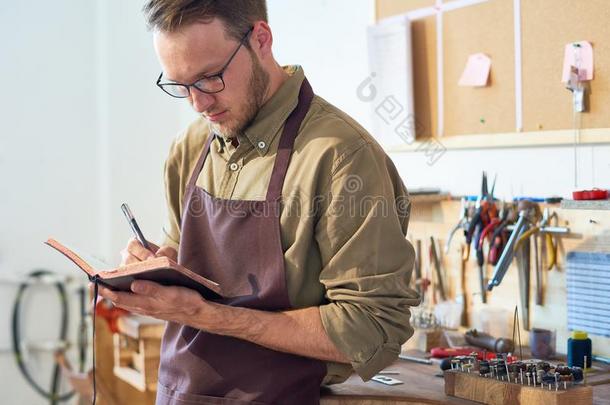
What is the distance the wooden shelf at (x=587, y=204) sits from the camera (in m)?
2.02

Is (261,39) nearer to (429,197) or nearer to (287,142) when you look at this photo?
(287,142)

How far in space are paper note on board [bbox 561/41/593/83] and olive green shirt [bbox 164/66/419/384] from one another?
31.0 inches

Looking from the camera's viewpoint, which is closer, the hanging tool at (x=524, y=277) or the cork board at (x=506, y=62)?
the cork board at (x=506, y=62)

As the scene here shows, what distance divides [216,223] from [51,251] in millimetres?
2555

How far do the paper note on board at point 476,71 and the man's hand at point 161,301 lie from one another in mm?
1305

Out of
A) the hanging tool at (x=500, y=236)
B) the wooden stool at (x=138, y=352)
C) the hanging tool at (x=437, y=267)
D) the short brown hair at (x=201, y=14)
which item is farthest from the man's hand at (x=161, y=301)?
the wooden stool at (x=138, y=352)

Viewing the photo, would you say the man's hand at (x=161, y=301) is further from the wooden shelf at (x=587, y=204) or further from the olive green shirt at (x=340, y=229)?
the wooden shelf at (x=587, y=204)

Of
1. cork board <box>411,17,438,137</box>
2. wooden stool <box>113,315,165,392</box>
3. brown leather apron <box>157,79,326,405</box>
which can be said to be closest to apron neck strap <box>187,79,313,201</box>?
brown leather apron <box>157,79,326,405</box>

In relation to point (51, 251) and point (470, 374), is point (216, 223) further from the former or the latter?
point (51, 251)

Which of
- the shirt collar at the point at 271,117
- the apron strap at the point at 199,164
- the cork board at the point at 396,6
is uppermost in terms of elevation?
the cork board at the point at 396,6

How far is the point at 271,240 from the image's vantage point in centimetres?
172

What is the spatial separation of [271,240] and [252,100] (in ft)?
1.05

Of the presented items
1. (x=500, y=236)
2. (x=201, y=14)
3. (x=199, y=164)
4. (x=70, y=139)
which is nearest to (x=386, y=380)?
(x=500, y=236)

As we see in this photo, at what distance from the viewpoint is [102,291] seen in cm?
168
